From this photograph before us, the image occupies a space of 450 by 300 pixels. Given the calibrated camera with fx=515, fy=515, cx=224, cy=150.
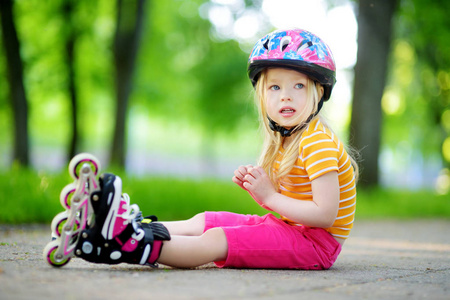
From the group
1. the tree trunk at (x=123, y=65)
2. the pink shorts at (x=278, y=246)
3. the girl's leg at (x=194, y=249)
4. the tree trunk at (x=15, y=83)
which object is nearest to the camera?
the girl's leg at (x=194, y=249)

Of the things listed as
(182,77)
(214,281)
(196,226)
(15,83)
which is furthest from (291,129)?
(182,77)

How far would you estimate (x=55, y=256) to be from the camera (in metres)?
2.52

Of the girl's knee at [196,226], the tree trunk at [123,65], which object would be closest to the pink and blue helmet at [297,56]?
the girl's knee at [196,226]

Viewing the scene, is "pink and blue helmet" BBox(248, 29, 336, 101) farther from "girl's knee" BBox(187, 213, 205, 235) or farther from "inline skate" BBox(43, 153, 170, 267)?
"inline skate" BBox(43, 153, 170, 267)

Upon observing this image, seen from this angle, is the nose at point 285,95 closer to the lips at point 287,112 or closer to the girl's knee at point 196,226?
the lips at point 287,112

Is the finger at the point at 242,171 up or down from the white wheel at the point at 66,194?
up

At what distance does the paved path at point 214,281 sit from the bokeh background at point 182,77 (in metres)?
1.08

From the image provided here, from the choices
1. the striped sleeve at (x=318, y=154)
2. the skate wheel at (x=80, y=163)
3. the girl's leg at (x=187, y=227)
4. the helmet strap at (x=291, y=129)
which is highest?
the helmet strap at (x=291, y=129)

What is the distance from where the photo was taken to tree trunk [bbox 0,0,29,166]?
9148mm

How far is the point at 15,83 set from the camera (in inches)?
367

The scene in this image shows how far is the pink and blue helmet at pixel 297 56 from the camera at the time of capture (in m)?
3.04

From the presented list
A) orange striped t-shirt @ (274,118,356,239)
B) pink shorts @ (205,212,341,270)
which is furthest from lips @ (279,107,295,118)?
pink shorts @ (205,212,341,270)

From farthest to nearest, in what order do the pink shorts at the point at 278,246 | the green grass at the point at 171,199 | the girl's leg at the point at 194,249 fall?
1. the green grass at the point at 171,199
2. the pink shorts at the point at 278,246
3. the girl's leg at the point at 194,249

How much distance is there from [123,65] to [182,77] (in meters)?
10.6
